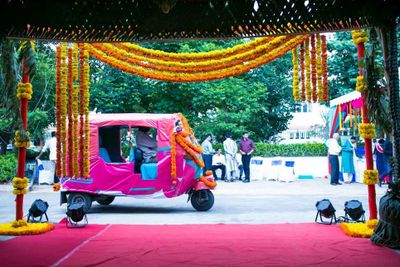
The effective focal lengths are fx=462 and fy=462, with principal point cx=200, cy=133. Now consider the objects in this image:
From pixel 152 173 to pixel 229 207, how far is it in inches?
76.9

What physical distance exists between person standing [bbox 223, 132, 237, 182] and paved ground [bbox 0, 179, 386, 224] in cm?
246

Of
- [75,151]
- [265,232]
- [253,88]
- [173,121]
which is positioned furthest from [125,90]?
[265,232]

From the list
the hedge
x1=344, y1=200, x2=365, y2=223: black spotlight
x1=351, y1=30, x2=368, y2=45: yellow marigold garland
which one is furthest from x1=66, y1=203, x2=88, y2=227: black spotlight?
the hedge

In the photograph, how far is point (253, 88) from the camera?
2236cm

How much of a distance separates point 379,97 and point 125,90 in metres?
14.9

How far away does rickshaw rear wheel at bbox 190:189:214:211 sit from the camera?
9.48 m

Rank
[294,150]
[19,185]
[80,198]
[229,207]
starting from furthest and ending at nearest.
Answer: [294,150], [229,207], [80,198], [19,185]

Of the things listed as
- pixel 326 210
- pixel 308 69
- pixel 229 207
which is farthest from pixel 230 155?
pixel 308 69

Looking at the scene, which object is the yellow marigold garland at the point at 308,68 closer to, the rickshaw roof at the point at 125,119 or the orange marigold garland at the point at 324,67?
the orange marigold garland at the point at 324,67

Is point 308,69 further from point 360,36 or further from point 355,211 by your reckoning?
point 355,211

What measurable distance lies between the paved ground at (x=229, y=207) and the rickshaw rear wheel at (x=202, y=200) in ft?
0.44

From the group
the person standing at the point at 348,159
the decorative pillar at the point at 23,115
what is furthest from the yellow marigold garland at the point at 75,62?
the person standing at the point at 348,159

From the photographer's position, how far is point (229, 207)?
10.0m

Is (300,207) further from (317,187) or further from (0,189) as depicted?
(0,189)
